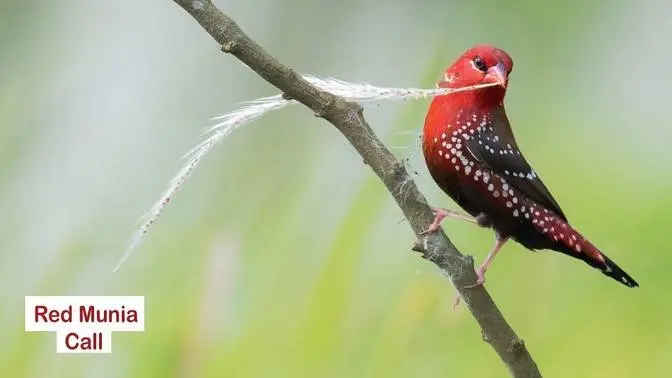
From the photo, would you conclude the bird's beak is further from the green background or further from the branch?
the green background

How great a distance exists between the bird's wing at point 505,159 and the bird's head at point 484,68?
0.04 m

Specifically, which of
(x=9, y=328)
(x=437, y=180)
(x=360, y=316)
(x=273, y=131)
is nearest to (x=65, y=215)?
(x=9, y=328)

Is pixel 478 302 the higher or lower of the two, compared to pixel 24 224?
lower

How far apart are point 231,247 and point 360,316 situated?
21 centimetres

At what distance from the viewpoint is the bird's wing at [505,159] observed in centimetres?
81

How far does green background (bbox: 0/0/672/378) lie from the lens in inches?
44.7

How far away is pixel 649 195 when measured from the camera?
113 centimetres

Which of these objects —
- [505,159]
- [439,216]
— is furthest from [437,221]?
[505,159]

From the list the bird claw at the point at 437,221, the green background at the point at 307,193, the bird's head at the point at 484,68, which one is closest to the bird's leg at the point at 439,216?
the bird claw at the point at 437,221

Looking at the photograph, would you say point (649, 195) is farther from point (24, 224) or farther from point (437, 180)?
point (24, 224)

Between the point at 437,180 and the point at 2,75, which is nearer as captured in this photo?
the point at 437,180

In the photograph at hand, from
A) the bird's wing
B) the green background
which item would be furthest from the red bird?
the green background

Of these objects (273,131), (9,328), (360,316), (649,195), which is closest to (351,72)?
(273,131)

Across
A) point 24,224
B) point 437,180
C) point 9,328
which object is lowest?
point 437,180
